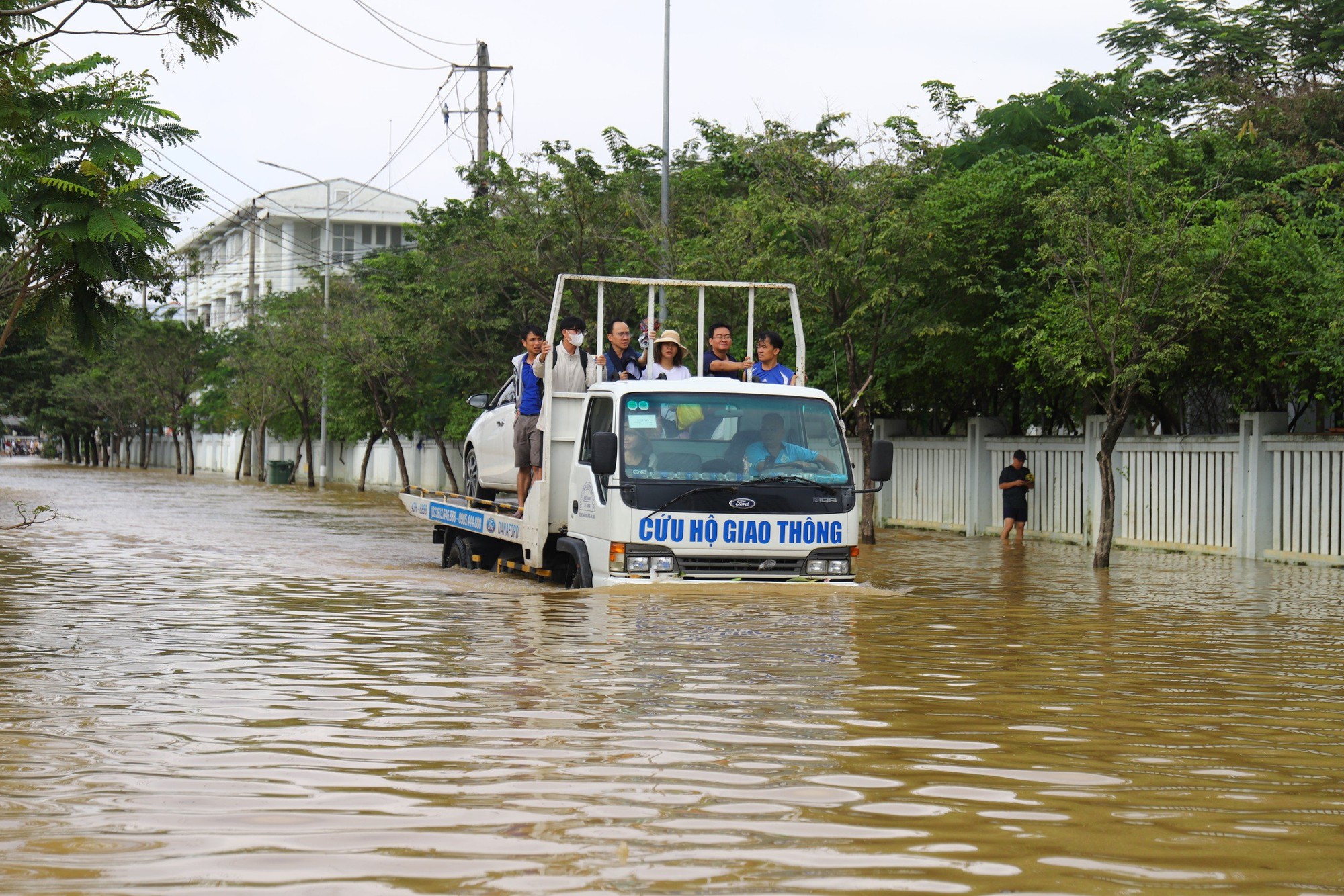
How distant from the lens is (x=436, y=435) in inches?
1839

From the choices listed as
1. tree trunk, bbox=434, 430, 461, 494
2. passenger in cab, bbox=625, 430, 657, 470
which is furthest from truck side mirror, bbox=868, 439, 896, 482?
tree trunk, bbox=434, 430, 461, 494

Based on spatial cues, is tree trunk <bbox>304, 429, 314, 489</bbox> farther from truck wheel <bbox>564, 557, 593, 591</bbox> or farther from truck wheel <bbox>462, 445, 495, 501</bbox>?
truck wheel <bbox>564, 557, 593, 591</bbox>

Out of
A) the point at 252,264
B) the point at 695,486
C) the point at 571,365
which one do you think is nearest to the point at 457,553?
the point at 571,365

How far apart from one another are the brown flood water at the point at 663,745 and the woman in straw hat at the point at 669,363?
2188 mm

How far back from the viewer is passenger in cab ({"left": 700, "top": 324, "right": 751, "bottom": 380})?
13.4 metres

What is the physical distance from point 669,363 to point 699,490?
213 centimetres

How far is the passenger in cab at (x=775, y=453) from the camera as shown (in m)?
11.8

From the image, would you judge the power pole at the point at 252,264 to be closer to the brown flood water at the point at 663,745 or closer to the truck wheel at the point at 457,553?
the truck wheel at the point at 457,553

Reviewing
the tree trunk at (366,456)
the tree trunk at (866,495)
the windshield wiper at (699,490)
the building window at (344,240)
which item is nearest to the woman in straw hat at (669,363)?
the windshield wiper at (699,490)

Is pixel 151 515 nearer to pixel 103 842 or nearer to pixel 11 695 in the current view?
pixel 11 695

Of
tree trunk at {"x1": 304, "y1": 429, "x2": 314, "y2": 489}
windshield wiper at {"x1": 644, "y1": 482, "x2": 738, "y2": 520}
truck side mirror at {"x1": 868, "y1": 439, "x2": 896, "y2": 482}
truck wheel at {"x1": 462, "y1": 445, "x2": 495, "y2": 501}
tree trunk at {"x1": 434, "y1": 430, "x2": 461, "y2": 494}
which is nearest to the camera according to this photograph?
windshield wiper at {"x1": 644, "y1": 482, "x2": 738, "y2": 520}

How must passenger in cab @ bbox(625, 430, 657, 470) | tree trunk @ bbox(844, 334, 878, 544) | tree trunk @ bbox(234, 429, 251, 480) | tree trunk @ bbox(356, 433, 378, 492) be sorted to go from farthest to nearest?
tree trunk @ bbox(234, 429, 251, 480)
tree trunk @ bbox(356, 433, 378, 492)
tree trunk @ bbox(844, 334, 878, 544)
passenger in cab @ bbox(625, 430, 657, 470)

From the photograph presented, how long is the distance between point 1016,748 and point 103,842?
333 centimetres

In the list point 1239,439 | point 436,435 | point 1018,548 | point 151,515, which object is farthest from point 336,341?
point 1239,439
